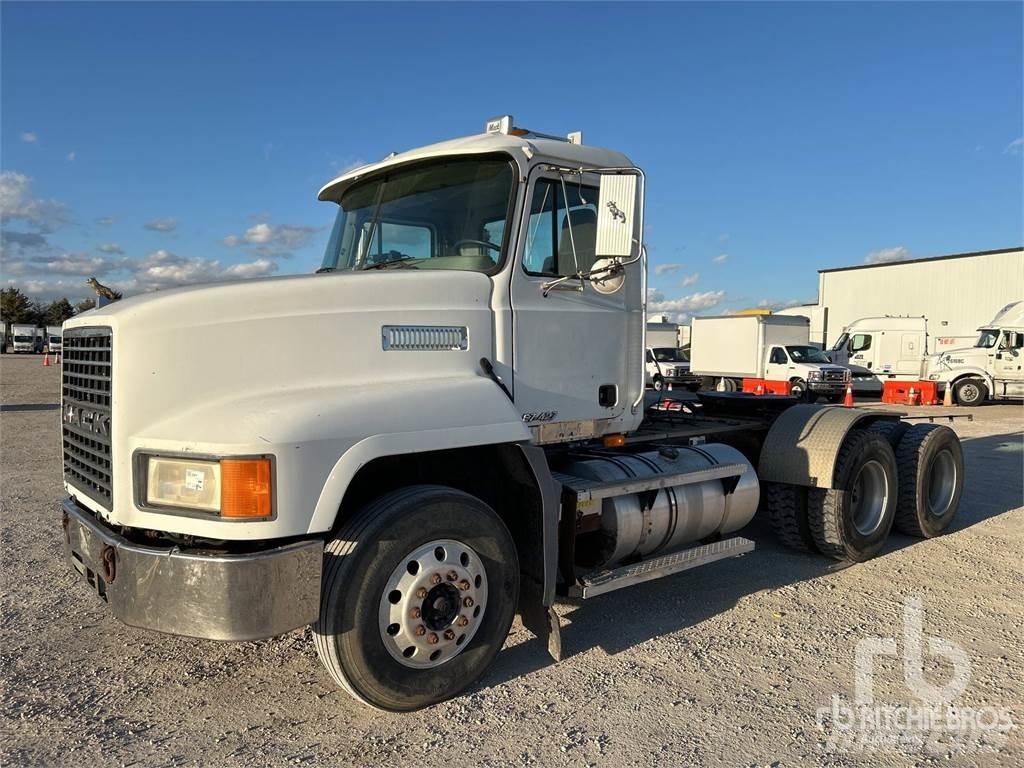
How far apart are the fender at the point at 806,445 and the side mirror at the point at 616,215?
115 inches

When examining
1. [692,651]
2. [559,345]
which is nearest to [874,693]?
[692,651]

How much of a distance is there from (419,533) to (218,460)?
3.24ft

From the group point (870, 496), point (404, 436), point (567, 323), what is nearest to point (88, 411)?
point (404, 436)

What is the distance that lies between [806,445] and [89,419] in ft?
17.0

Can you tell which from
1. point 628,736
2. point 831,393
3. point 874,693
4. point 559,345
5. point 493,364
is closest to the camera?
point 628,736

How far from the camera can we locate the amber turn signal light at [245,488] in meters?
3.07

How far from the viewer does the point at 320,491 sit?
3213 millimetres

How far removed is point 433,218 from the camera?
451 centimetres

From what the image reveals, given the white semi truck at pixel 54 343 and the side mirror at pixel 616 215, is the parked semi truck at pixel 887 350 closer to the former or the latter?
the white semi truck at pixel 54 343

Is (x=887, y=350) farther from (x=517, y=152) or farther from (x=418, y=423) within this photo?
(x=418, y=423)

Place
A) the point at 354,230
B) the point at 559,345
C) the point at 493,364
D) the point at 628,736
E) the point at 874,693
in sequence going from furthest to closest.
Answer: the point at 354,230 < the point at 559,345 < the point at 493,364 < the point at 874,693 < the point at 628,736

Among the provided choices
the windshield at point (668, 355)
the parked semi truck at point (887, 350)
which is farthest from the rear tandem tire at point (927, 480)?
the windshield at point (668, 355)

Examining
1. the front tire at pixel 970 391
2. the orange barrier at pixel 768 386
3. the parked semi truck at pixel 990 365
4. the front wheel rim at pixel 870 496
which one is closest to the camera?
the front wheel rim at pixel 870 496

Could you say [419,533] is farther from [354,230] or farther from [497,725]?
[354,230]
